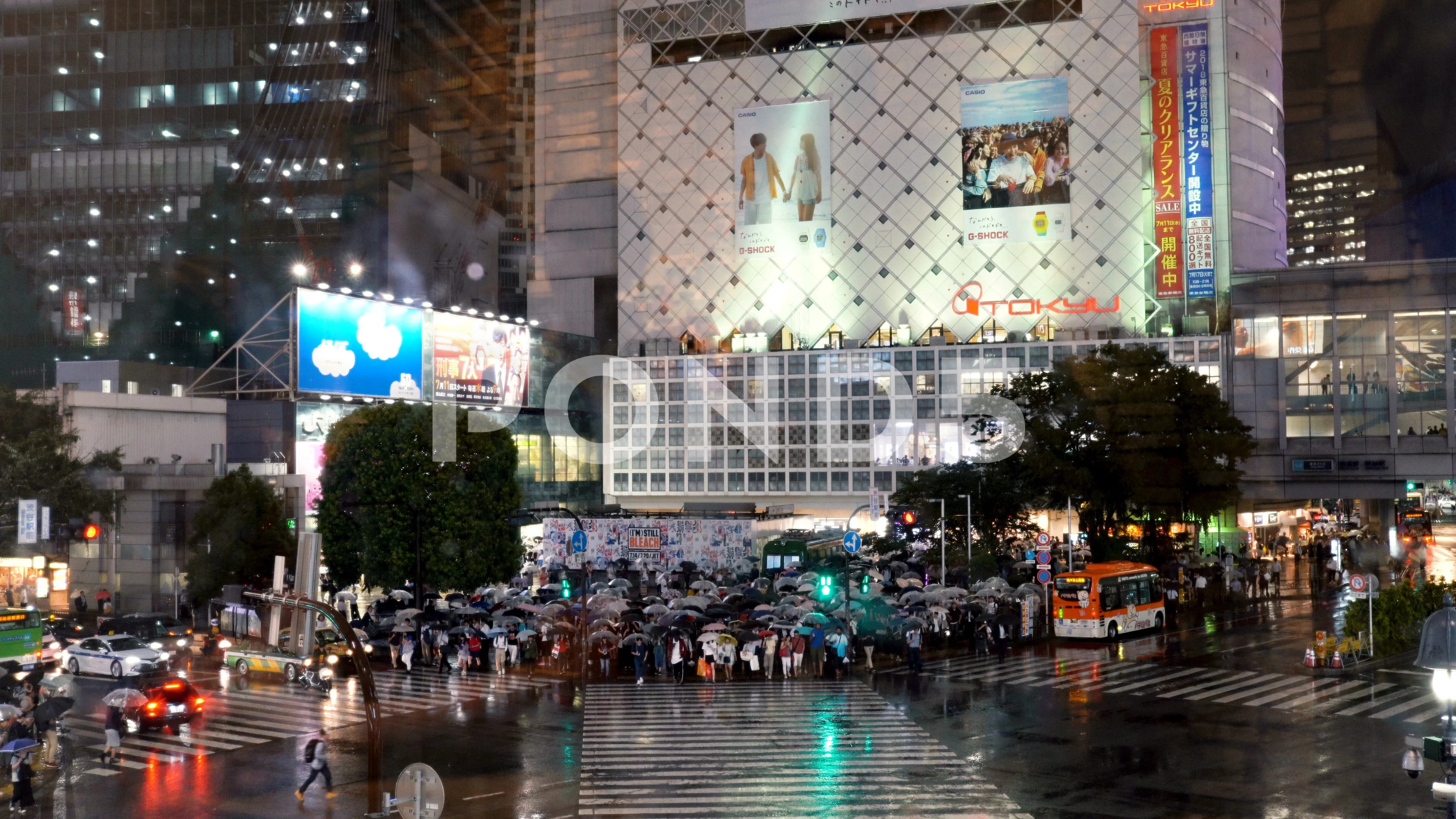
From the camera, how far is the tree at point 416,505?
37.5m

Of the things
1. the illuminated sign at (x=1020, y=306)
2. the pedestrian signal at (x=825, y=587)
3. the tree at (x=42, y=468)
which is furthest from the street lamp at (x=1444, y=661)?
the illuminated sign at (x=1020, y=306)

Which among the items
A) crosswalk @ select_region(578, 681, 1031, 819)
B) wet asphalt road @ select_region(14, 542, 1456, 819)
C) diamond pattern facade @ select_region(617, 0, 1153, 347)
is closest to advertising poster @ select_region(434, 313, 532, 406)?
diamond pattern facade @ select_region(617, 0, 1153, 347)

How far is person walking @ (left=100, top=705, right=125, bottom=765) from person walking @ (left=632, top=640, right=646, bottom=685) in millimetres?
12702

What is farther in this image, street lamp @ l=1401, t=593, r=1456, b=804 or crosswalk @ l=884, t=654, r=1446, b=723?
crosswalk @ l=884, t=654, r=1446, b=723

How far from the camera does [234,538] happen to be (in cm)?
3853

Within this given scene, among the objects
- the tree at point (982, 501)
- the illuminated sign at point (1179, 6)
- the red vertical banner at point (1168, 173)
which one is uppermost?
the illuminated sign at point (1179, 6)

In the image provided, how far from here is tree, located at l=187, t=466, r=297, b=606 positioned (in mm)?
38312

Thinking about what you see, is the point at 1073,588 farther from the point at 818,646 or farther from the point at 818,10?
the point at 818,10

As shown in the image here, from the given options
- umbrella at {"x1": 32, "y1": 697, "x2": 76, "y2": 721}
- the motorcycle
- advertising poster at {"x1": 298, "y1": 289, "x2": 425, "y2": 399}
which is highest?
advertising poster at {"x1": 298, "y1": 289, "x2": 425, "y2": 399}

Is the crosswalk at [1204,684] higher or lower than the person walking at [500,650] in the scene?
lower

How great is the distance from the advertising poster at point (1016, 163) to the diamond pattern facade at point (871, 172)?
3.00ft

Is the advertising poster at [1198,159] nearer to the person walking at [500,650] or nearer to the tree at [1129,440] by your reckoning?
the tree at [1129,440]

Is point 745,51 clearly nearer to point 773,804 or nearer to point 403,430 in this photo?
point 403,430

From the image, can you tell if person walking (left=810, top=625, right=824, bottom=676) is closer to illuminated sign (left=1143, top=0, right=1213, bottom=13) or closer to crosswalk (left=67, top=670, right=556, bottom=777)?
crosswalk (left=67, top=670, right=556, bottom=777)
